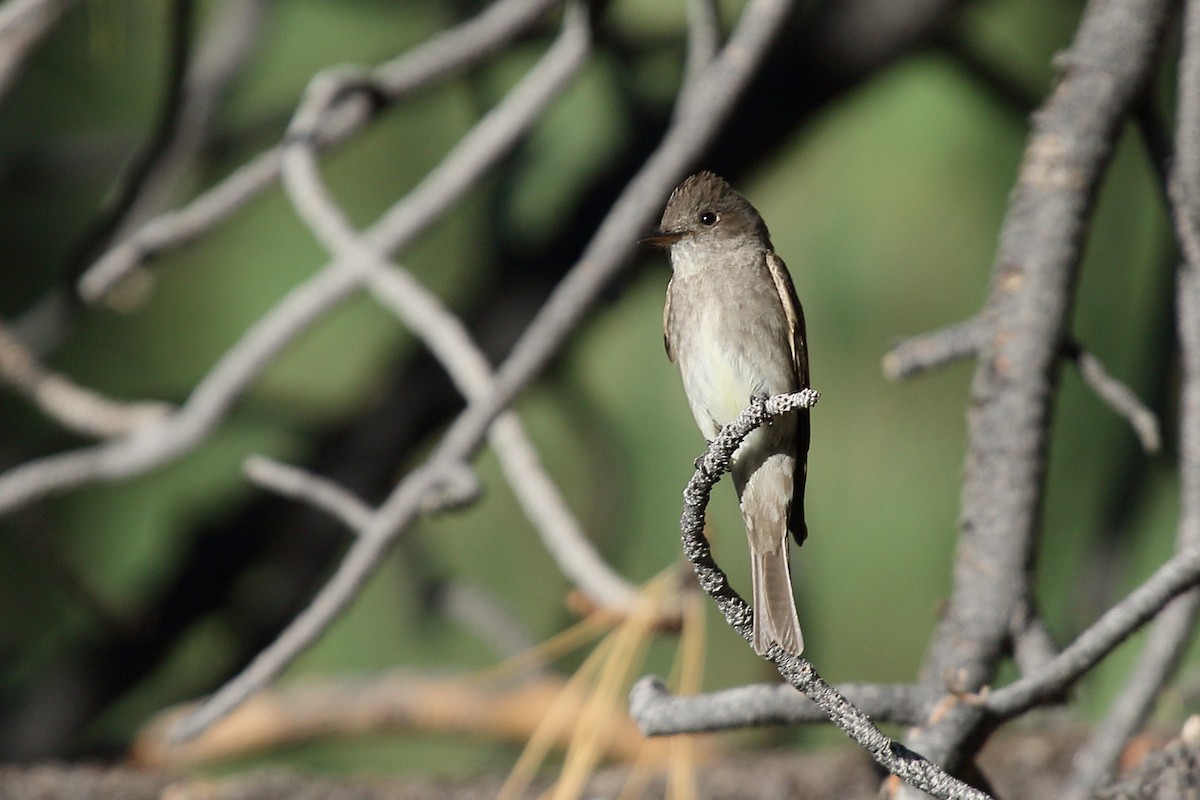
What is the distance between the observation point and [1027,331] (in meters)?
0.93

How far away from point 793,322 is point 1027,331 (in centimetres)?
38

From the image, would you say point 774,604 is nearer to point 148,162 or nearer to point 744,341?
point 744,341

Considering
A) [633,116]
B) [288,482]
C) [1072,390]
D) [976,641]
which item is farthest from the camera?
[633,116]

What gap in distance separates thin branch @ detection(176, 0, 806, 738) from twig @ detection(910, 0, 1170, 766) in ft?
0.83

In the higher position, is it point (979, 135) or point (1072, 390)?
point (979, 135)

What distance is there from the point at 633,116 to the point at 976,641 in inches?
47.7

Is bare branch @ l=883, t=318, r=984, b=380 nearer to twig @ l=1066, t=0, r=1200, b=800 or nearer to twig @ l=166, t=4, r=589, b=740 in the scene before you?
twig @ l=1066, t=0, r=1200, b=800

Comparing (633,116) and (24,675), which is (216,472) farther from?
(633,116)

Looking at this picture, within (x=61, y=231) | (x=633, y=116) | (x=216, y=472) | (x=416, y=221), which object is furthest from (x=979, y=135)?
(x=61, y=231)

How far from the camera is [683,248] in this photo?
24.3 inches

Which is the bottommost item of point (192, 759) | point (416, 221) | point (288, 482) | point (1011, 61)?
point (192, 759)

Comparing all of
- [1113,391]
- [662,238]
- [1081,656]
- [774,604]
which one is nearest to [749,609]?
[774,604]

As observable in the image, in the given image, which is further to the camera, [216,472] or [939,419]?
[216,472]

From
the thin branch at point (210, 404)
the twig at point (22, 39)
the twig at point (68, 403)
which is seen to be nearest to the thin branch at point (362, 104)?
the thin branch at point (210, 404)
